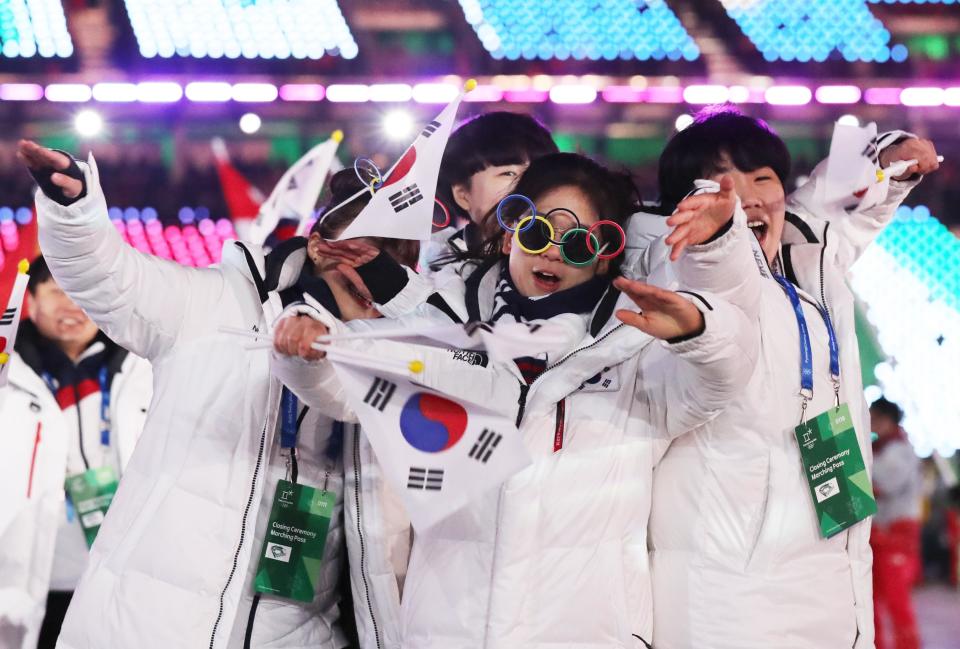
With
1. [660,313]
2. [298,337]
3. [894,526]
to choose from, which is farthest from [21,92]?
[894,526]

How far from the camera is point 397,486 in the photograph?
176 centimetres

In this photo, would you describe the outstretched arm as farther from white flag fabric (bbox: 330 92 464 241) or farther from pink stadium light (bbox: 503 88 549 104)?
pink stadium light (bbox: 503 88 549 104)

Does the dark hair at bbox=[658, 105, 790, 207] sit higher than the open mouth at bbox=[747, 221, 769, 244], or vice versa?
the dark hair at bbox=[658, 105, 790, 207]

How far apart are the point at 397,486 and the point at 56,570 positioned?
2.15m

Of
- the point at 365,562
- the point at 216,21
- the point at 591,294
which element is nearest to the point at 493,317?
the point at 591,294

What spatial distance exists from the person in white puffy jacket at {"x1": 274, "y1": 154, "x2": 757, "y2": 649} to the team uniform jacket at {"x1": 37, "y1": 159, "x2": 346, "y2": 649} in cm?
26

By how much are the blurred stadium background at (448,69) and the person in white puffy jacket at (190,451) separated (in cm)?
261

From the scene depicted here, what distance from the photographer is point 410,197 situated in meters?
2.16

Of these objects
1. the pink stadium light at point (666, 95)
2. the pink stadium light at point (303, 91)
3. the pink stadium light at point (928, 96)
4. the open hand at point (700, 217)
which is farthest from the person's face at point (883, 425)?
the open hand at point (700, 217)

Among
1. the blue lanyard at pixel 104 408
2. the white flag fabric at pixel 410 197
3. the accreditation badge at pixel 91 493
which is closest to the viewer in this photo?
the white flag fabric at pixel 410 197

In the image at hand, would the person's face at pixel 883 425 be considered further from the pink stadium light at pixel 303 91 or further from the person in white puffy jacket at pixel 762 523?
the person in white puffy jacket at pixel 762 523

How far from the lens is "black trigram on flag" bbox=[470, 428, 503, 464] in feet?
5.68

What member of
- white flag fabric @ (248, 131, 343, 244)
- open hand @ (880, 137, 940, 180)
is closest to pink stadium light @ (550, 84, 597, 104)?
white flag fabric @ (248, 131, 343, 244)

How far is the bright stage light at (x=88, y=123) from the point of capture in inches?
189
